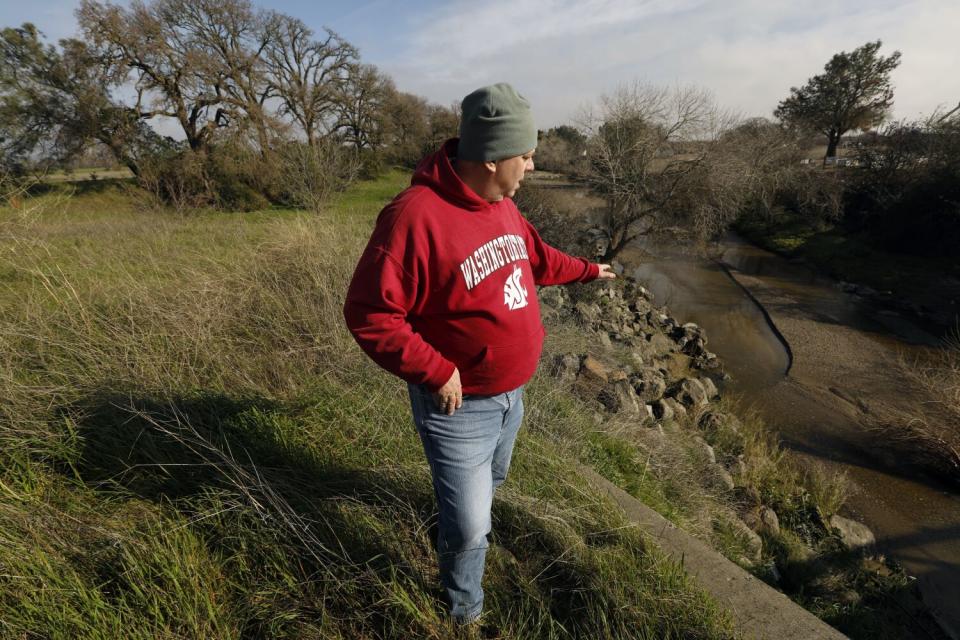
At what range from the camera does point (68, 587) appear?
5.19 feet

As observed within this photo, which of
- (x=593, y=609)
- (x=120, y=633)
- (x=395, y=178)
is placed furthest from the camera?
(x=395, y=178)

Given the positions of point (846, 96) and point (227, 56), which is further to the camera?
point (846, 96)

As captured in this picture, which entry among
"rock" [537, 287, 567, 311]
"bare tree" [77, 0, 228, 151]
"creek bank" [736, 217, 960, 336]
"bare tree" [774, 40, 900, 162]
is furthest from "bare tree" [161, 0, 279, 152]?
"bare tree" [774, 40, 900, 162]

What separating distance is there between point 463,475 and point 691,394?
796 centimetres

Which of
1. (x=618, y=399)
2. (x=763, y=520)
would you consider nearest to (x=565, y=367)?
(x=618, y=399)

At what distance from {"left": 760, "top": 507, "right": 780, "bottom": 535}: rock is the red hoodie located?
511 centimetres

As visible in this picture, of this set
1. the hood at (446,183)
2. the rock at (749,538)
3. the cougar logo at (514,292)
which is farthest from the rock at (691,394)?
the hood at (446,183)

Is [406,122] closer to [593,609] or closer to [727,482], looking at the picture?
[727,482]

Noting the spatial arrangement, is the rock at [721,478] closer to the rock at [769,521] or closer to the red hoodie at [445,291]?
the rock at [769,521]

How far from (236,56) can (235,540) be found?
24532 mm

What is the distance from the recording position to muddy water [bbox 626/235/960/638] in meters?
6.09

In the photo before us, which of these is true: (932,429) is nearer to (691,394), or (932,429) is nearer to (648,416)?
(691,394)

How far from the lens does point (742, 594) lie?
199cm

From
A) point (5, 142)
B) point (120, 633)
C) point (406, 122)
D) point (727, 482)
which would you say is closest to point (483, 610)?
point (120, 633)
